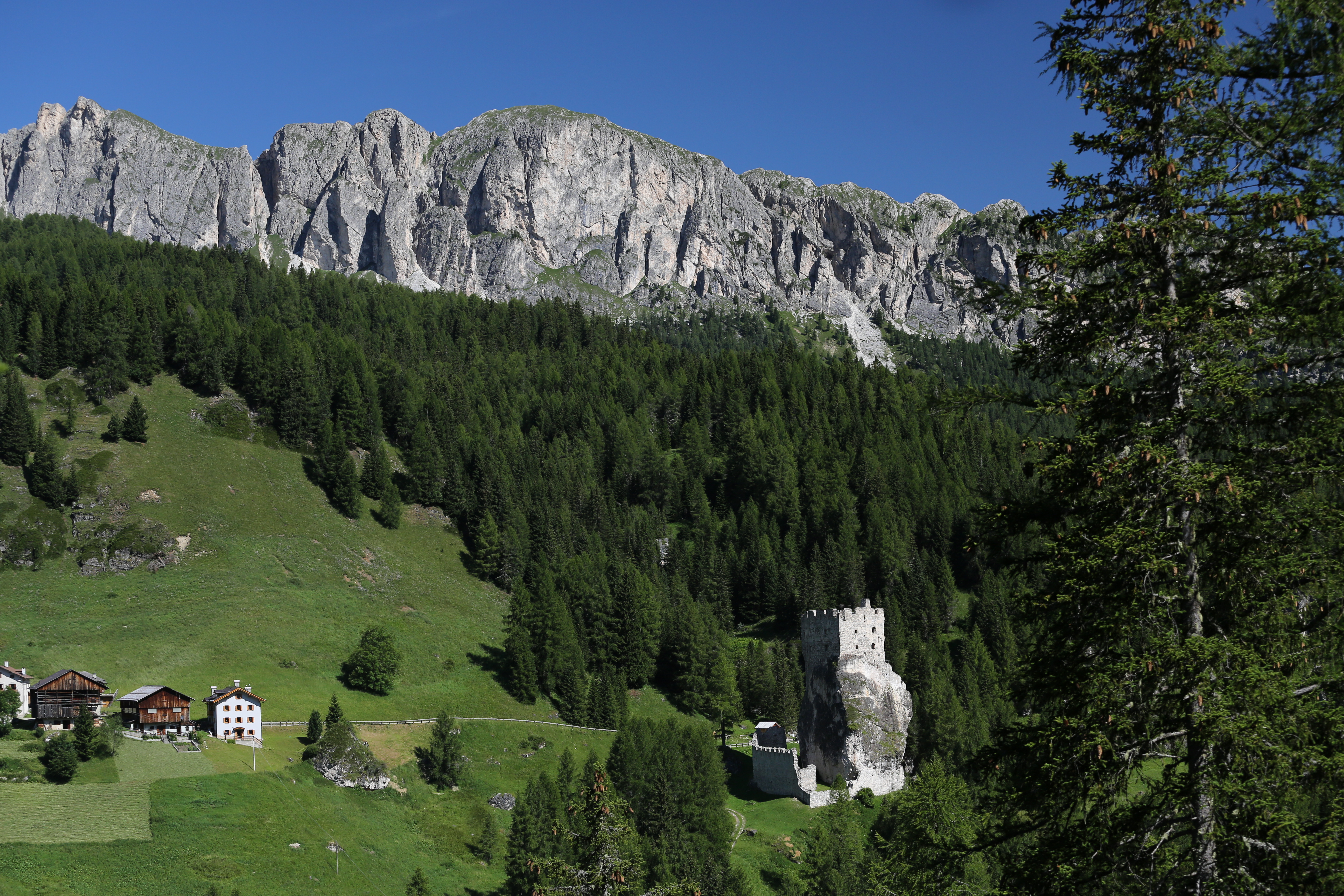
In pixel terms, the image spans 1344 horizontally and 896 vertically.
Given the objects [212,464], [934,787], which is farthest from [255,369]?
[934,787]

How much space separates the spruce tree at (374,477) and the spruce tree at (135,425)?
2445cm

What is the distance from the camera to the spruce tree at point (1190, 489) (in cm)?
1180

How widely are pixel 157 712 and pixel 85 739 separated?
8.49m

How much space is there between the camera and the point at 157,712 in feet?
230

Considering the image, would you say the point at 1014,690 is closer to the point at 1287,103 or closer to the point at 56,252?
the point at 1287,103

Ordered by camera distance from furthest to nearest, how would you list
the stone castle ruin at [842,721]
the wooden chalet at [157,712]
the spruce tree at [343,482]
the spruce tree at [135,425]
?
the spruce tree at [343,482] < the spruce tree at [135,425] < the stone castle ruin at [842,721] < the wooden chalet at [157,712]

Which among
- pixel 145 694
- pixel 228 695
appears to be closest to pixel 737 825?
pixel 228 695

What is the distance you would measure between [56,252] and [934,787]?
636ft

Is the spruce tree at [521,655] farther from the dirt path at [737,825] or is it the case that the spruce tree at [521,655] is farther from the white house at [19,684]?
the white house at [19,684]

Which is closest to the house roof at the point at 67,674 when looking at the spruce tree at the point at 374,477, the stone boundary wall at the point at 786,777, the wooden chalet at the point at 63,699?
the wooden chalet at the point at 63,699

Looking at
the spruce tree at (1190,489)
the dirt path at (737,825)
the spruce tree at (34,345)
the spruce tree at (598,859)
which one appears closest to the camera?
the spruce tree at (1190,489)

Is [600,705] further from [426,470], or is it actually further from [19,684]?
[426,470]

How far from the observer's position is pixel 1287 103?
12.5m

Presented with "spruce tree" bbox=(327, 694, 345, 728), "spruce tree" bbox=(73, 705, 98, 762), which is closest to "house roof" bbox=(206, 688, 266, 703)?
"spruce tree" bbox=(327, 694, 345, 728)
